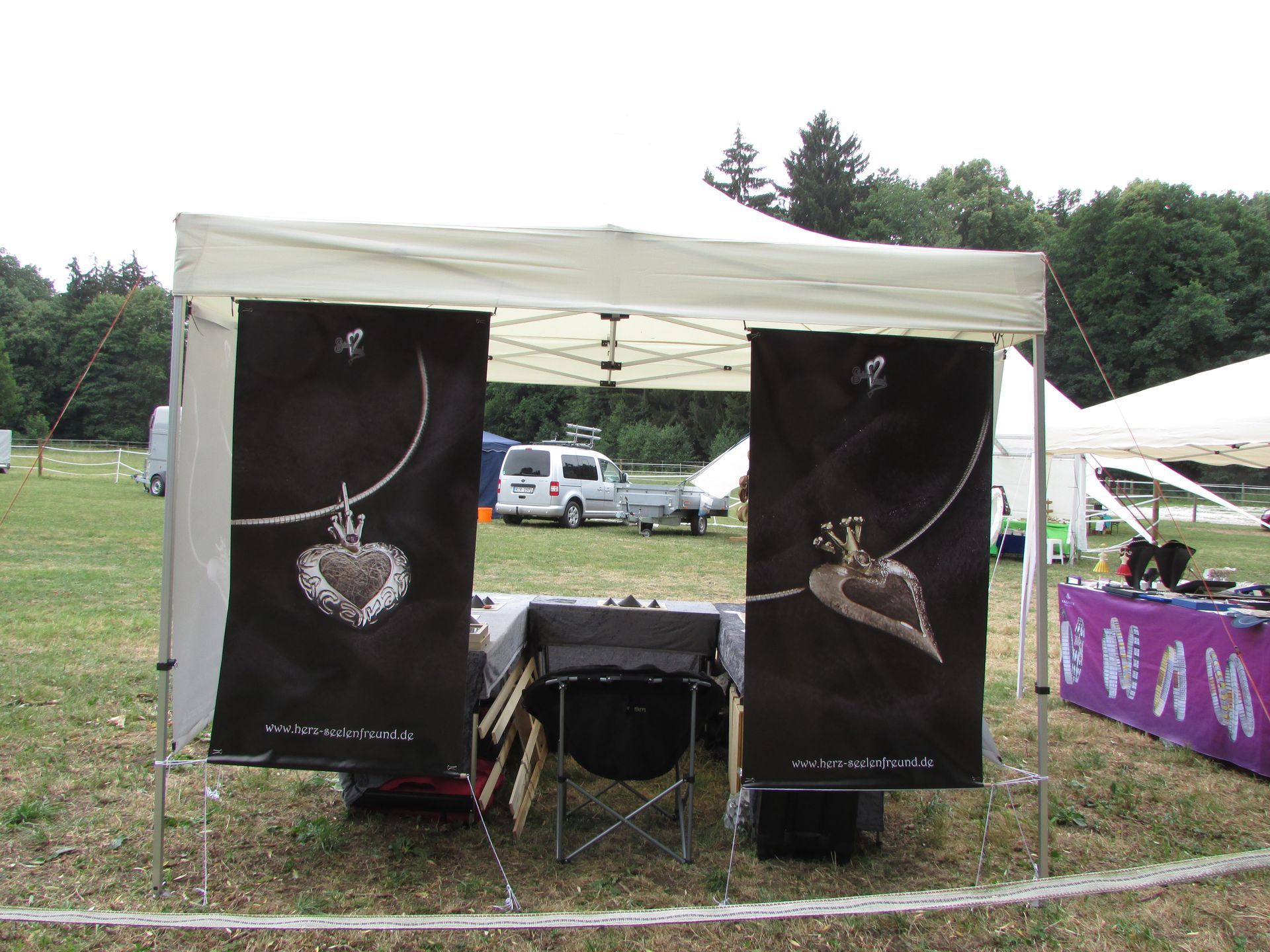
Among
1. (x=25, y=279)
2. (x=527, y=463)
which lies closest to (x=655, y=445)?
(x=527, y=463)

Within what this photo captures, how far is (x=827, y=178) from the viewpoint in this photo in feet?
155

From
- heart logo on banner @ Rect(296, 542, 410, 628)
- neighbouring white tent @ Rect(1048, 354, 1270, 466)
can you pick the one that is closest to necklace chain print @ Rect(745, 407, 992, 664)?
heart logo on banner @ Rect(296, 542, 410, 628)

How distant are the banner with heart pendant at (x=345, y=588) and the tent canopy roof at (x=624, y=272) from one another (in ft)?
0.69

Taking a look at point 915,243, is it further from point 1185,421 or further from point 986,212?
point 1185,421

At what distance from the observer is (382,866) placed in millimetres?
3090

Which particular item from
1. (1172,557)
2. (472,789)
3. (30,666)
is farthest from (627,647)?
(1172,557)

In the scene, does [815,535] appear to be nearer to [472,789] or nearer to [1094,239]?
[472,789]

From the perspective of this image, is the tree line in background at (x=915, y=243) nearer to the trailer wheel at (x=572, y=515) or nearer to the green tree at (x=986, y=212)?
the green tree at (x=986, y=212)

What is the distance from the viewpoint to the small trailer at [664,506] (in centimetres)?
1648

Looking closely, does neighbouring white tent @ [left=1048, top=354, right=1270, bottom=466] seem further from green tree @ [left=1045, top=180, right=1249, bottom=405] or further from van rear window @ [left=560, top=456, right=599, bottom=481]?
green tree @ [left=1045, top=180, right=1249, bottom=405]

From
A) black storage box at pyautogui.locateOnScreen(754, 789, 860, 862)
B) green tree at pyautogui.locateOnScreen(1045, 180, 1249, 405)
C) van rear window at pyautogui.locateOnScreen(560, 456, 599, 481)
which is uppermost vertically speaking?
green tree at pyautogui.locateOnScreen(1045, 180, 1249, 405)

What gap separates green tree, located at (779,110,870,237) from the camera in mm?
46906

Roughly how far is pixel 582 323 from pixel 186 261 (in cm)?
213

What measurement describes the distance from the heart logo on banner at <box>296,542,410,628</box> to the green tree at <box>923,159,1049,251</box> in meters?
54.2
